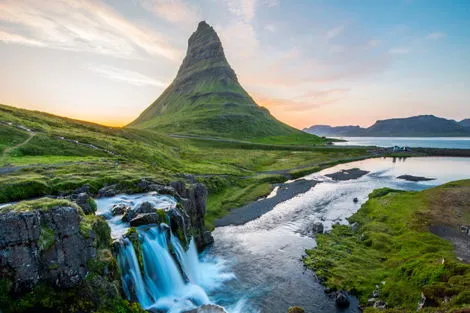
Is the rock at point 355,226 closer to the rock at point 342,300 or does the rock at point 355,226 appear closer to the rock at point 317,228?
the rock at point 317,228

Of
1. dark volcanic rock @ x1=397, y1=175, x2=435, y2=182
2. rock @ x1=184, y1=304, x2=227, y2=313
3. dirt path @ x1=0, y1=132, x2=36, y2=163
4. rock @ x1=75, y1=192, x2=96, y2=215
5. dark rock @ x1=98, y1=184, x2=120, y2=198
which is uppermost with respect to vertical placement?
dirt path @ x1=0, y1=132, x2=36, y2=163

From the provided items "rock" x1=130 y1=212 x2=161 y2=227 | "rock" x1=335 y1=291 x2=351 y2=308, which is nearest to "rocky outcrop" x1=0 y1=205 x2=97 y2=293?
"rock" x1=130 y1=212 x2=161 y2=227

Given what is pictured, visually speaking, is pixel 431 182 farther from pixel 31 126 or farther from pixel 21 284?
pixel 31 126

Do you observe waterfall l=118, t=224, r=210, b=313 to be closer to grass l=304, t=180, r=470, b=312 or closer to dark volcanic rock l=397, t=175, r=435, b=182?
grass l=304, t=180, r=470, b=312

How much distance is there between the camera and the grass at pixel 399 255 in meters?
29.2

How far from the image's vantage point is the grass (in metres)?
29.2

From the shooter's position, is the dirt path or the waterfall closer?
the waterfall

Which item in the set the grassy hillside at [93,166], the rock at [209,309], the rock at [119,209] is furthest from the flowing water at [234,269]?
the grassy hillside at [93,166]

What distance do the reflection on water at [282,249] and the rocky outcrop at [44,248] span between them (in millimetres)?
17695

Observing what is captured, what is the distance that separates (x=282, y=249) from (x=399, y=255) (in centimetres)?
1656

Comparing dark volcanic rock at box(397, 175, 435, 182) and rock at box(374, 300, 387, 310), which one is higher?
dark volcanic rock at box(397, 175, 435, 182)

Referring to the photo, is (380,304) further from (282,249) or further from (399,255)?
(282,249)

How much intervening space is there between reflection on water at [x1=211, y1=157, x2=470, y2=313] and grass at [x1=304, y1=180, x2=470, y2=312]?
2.97 metres

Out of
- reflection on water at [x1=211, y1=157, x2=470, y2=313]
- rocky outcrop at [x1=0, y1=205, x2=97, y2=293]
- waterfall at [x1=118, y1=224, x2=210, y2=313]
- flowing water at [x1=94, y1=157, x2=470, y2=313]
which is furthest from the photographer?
reflection on water at [x1=211, y1=157, x2=470, y2=313]
